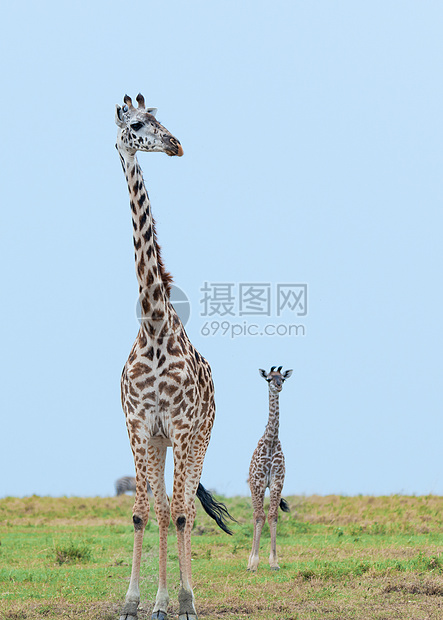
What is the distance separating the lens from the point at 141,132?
7027 mm

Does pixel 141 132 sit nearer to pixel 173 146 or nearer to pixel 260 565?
pixel 173 146

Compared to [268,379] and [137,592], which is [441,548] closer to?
[268,379]

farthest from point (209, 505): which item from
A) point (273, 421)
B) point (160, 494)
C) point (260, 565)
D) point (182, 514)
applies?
point (182, 514)

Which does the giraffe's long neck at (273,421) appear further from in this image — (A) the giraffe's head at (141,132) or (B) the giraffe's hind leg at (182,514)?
(A) the giraffe's head at (141,132)

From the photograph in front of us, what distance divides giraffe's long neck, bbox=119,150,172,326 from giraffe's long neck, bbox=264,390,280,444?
456 cm

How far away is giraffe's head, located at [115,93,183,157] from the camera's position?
680 cm

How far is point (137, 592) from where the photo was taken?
23.5 ft

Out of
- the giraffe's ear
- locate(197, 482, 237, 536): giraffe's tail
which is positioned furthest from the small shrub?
the giraffe's ear

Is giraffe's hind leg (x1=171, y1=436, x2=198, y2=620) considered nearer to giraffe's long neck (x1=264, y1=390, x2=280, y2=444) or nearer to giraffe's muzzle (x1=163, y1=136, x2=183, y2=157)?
giraffe's muzzle (x1=163, y1=136, x2=183, y2=157)

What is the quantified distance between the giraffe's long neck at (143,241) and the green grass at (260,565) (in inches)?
129

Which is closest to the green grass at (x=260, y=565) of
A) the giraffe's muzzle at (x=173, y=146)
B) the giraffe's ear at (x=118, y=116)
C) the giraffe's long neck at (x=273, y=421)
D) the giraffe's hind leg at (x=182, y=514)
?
the giraffe's hind leg at (x=182, y=514)

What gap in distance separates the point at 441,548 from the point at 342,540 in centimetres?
191

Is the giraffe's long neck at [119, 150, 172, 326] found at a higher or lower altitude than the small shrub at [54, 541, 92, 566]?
higher

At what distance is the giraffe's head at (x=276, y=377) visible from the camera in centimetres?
1151
